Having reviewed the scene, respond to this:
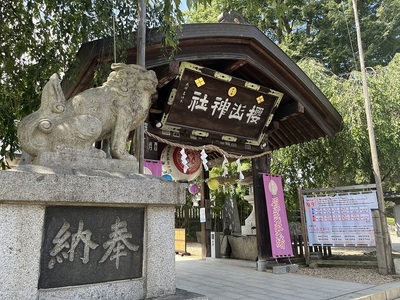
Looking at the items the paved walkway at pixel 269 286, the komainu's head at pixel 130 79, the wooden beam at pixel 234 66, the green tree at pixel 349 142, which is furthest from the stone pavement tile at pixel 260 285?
the wooden beam at pixel 234 66

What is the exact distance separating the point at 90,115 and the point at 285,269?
674cm

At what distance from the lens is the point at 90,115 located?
126 inches

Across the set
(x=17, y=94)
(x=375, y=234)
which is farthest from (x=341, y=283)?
(x=17, y=94)

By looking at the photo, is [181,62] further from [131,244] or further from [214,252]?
[214,252]

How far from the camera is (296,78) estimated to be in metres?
7.87

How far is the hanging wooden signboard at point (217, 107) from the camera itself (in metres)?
7.07

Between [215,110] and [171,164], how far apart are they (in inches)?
74.2

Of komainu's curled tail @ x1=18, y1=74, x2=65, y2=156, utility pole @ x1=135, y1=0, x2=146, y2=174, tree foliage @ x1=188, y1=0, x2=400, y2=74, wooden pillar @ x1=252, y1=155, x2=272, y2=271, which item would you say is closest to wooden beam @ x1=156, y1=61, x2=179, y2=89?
utility pole @ x1=135, y1=0, x2=146, y2=174

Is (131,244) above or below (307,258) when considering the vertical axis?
above

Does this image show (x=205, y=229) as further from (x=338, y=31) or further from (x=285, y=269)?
(x=338, y=31)

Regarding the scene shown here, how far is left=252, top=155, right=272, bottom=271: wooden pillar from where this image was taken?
27.4 feet

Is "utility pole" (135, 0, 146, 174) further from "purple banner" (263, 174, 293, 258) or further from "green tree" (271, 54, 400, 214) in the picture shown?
"green tree" (271, 54, 400, 214)

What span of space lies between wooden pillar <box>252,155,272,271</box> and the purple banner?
22cm

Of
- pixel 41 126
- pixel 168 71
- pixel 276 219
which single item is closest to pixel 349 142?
pixel 276 219
